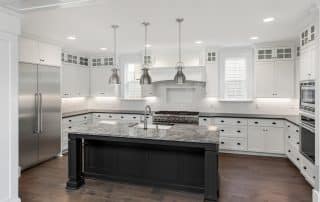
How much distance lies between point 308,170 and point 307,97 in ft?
3.96

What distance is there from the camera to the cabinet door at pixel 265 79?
17.7 ft

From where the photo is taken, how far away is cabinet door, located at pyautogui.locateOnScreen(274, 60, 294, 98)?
17.3 feet

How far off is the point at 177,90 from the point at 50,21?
12.5 ft

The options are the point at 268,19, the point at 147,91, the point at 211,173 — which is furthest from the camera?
the point at 147,91

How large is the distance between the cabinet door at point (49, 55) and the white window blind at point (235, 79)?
13.7ft

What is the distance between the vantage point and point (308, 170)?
366cm

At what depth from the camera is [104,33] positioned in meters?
4.41

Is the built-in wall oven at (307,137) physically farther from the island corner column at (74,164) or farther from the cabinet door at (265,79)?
the island corner column at (74,164)

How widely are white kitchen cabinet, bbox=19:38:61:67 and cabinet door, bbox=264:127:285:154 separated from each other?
17.1 feet

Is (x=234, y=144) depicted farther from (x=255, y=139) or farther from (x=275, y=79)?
(x=275, y=79)

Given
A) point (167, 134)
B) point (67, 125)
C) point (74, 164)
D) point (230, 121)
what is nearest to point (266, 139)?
point (230, 121)

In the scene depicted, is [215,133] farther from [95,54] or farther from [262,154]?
[95,54]

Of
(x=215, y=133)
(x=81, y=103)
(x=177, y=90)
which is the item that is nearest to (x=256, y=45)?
(x=177, y=90)

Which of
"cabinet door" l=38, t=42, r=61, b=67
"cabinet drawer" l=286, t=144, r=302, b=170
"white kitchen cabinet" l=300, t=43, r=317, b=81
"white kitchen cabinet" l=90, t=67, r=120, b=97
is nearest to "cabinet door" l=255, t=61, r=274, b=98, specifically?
"cabinet drawer" l=286, t=144, r=302, b=170
